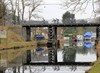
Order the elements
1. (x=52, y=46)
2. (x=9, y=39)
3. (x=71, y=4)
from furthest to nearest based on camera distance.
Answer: (x=52, y=46) < (x=9, y=39) < (x=71, y=4)

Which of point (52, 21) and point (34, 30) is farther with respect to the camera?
point (34, 30)

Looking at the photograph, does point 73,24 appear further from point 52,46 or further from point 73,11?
point 73,11

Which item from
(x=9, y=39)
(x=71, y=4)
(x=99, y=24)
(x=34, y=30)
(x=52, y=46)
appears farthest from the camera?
(x=34, y=30)

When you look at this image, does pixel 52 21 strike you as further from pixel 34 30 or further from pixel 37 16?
pixel 34 30

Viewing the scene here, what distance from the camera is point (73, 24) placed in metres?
79.9

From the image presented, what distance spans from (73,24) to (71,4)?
54.4 meters

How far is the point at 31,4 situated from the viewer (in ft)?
322

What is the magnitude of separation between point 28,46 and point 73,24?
10305 millimetres

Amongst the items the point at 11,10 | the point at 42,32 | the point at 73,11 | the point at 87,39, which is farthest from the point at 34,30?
the point at 73,11

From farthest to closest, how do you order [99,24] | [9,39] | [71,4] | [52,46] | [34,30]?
[34,30], [52,46], [99,24], [9,39], [71,4]

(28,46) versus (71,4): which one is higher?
(71,4)

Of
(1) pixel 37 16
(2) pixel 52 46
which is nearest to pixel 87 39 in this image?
(1) pixel 37 16

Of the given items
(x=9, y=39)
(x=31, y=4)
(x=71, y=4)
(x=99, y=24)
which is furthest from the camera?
(x=31, y=4)

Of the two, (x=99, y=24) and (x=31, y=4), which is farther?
(x=31, y=4)
